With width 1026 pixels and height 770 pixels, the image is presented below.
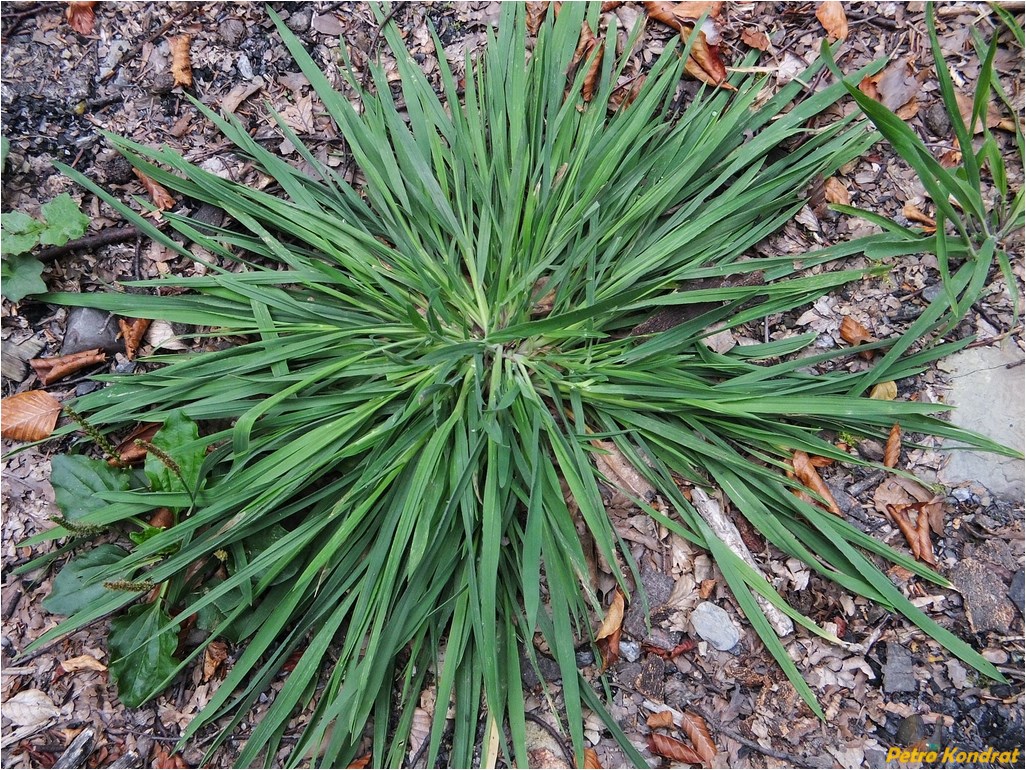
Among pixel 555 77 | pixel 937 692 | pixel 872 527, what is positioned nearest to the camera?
pixel 937 692

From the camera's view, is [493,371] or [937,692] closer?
[937,692]

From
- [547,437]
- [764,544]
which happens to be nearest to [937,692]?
[764,544]

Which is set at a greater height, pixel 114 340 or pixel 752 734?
pixel 114 340

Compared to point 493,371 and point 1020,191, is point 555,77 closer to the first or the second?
point 493,371

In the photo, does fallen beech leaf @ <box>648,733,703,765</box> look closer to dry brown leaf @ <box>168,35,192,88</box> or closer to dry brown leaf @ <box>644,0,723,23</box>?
dry brown leaf @ <box>644,0,723,23</box>

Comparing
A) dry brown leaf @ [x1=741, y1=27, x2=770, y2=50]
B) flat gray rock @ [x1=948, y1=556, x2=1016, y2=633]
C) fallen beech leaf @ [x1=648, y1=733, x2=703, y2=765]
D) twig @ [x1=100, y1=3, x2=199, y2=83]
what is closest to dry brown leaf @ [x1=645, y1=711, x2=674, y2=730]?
fallen beech leaf @ [x1=648, y1=733, x2=703, y2=765]

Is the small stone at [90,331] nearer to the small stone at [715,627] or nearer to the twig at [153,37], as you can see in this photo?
the twig at [153,37]
